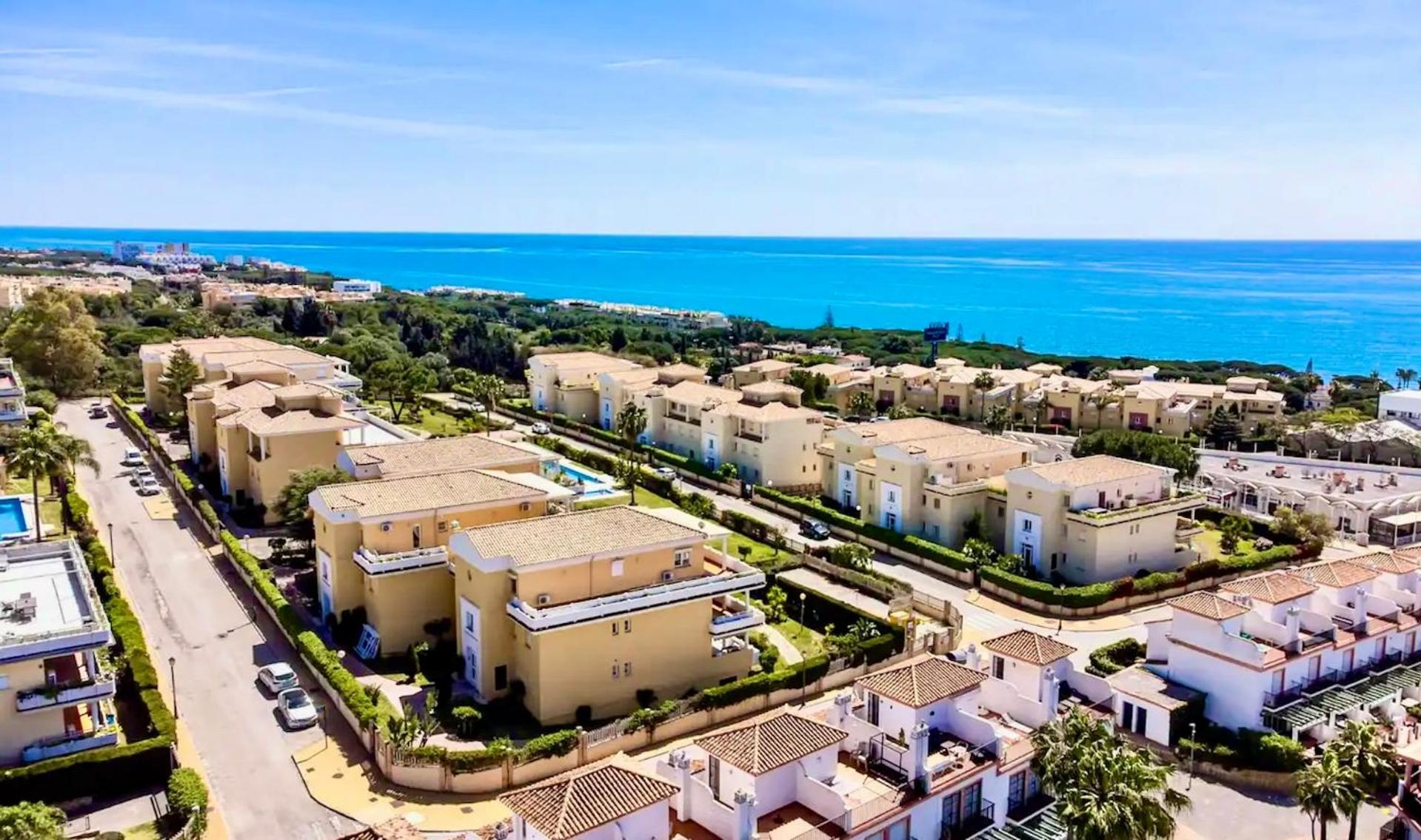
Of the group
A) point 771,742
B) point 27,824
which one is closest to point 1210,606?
point 771,742

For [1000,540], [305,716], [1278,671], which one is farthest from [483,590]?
[1000,540]

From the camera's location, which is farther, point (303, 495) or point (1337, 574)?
point (303, 495)

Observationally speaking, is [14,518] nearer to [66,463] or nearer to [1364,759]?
[66,463]

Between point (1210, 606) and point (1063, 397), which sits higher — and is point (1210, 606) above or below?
below

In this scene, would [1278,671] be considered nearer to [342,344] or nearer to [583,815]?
[583,815]

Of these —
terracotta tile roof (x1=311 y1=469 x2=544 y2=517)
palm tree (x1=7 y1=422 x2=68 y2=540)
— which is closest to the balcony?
terracotta tile roof (x1=311 y1=469 x2=544 y2=517)

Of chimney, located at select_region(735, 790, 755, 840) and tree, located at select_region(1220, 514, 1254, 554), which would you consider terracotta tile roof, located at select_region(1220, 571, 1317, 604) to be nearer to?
tree, located at select_region(1220, 514, 1254, 554)
